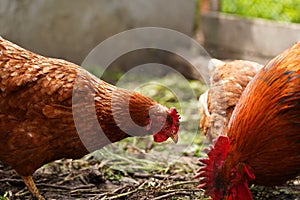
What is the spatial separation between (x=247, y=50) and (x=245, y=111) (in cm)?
465

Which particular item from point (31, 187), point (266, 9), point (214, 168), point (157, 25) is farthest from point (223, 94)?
point (157, 25)

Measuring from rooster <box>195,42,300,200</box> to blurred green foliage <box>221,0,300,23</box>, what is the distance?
450 centimetres

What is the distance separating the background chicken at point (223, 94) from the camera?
4.08 m

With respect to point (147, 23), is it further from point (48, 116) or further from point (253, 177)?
point (253, 177)

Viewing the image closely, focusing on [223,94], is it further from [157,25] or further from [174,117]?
[157,25]

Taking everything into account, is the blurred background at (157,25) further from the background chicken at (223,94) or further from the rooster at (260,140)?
the rooster at (260,140)

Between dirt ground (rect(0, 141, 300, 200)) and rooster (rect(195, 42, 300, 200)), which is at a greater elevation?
rooster (rect(195, 42, 300, 200))

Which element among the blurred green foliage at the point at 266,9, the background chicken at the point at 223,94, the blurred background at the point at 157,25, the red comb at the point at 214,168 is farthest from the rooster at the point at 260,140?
the blurred green foliage at the point at 266,9

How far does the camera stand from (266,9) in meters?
7.52

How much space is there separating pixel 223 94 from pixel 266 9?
381cm

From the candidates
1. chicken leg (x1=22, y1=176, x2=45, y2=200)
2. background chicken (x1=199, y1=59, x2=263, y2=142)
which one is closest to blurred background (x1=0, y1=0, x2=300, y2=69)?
background chicken (x1=199, y1=59, x2=263, y2=142)

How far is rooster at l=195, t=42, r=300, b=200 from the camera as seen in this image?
2822 millimetres

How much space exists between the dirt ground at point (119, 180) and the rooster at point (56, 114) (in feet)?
1.07

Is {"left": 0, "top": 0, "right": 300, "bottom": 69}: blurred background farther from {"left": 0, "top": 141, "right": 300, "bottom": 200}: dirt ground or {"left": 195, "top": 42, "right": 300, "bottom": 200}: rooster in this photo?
{"left": 195, "top": 42, "right": 300, "bottom": 200}: rooster
